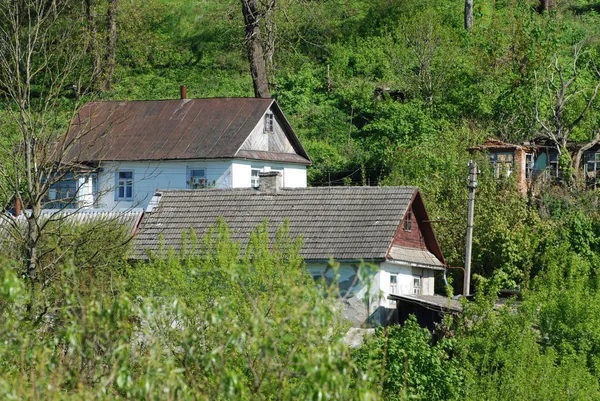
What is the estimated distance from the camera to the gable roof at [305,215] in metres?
30.1

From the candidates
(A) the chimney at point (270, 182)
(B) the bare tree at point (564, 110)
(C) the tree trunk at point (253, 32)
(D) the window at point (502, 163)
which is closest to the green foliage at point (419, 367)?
(A) the chimney at point (270, 182)

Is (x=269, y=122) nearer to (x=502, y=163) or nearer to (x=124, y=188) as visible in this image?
(x=124, y=188)

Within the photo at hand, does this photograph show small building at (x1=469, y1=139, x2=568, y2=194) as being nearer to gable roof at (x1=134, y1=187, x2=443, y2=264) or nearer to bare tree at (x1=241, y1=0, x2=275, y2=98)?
gable roof at (x1=134, y1=187, x2=443, y2=264)

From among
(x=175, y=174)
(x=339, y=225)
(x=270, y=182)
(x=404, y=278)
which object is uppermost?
(x=175, y=174)

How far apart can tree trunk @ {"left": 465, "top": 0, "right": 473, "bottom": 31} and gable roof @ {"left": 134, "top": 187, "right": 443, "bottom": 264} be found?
1681cm

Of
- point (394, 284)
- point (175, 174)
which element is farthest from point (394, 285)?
point (175, 174)

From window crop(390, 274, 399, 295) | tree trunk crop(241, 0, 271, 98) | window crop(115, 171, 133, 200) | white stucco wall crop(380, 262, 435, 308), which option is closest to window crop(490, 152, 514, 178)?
white stucco wall crop(380, 262, 435, 308)

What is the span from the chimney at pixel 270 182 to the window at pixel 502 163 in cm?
747

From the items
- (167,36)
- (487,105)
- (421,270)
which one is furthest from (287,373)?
(167,36)

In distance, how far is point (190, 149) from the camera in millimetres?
37219

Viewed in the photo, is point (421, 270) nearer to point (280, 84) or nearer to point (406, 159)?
point (406, 159)

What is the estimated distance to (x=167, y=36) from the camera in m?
50.5

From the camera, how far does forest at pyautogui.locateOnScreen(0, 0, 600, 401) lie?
1145 cm

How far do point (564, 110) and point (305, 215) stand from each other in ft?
38.1
